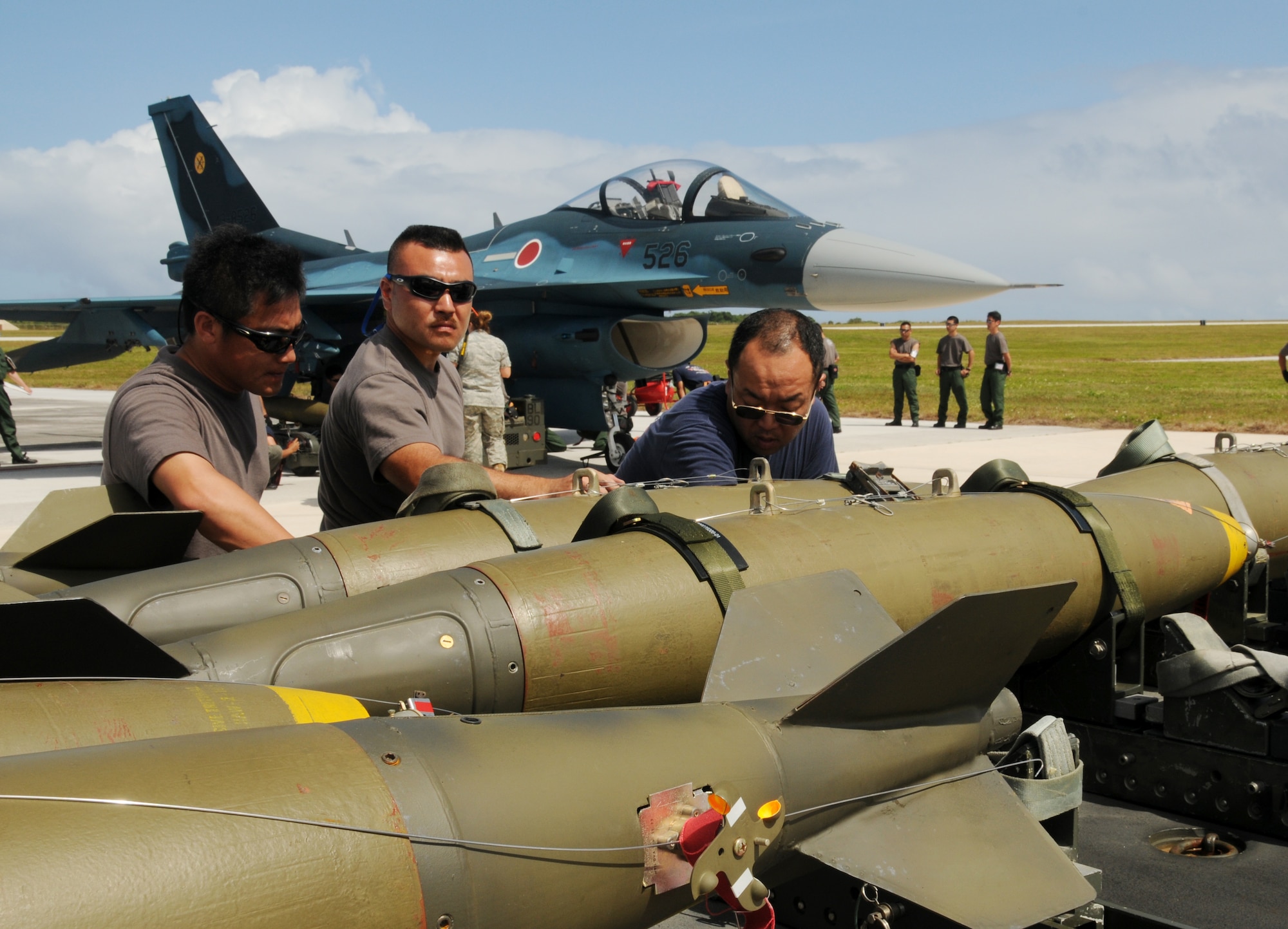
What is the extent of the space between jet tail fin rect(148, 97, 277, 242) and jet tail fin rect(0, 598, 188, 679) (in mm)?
14806

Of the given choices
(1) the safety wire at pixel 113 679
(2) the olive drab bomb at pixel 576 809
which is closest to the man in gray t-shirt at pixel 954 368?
(2) the olive drab bomb at pixel 576 809

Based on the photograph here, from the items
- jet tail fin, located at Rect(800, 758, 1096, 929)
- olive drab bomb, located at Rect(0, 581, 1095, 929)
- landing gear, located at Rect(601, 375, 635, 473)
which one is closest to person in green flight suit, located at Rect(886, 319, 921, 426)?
landing gear, located at Rect(601, 375, 635, 473)

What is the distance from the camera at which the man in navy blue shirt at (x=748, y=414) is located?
11.9 ft

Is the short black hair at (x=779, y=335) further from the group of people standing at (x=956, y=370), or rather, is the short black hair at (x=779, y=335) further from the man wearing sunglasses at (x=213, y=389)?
the group of people standing at (x=956, y=370)

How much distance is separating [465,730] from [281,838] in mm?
377

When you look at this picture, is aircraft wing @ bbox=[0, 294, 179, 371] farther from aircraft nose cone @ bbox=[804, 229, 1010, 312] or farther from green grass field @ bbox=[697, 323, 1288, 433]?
green grass field @ bbox=[697, 323, 1288, 433]

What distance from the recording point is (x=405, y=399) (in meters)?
3.39

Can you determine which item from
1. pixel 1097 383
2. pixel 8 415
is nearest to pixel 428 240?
pixel 8 415

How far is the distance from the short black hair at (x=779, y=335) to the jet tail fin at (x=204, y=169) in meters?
Answer: 13.5

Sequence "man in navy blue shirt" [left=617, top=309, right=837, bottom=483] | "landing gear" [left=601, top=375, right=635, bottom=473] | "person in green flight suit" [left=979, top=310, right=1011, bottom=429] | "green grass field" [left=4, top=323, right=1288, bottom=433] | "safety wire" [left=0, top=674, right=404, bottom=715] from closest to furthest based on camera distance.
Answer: "safety wire" [left=0, top=674, right=404, bottom=715] < "man in navy blue shirt" [left=617, top=309, right=837, bottom=483] < "landing gear" [left=601, top=375, right=635, bottom=473] < "person in green flight suit" [left=979, top=310, right=1011, bottom=429] < "green grass field" [left=4, top=323, right=1288, bottom=433]

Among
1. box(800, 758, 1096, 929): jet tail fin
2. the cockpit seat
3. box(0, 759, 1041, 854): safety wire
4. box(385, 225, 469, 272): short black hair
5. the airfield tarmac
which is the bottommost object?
the airfield tarmac

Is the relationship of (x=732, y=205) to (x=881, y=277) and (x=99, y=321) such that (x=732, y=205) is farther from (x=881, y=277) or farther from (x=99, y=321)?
(x=99, y=321)

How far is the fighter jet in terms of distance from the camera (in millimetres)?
10328

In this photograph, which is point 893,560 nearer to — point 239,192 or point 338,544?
point 338,544
